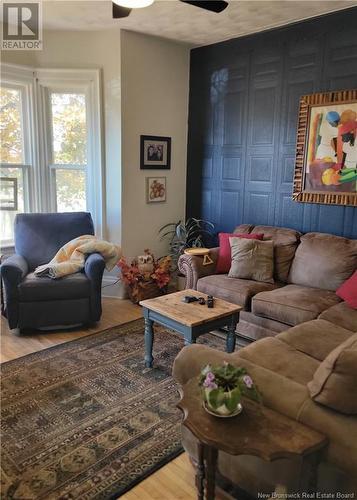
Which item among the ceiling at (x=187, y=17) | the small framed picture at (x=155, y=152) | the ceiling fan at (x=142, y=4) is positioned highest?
the ceiling at (x=187, y=17)

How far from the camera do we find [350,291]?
305cm

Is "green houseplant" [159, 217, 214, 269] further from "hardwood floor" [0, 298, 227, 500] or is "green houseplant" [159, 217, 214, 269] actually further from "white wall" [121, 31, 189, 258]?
"hardwood floor" [0, 298, 227, 500]

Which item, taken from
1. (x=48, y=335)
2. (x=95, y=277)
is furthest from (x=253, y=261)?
(x=48, y=335)

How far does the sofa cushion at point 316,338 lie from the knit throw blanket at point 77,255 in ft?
6.45

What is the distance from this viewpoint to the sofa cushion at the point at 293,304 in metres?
2.99

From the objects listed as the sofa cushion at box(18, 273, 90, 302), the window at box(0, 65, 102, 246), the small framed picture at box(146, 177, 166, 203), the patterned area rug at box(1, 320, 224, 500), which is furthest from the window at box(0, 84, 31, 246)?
the patterned area rug at box(1, 320, 224, 500)

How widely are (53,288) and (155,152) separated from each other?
1.98 metres

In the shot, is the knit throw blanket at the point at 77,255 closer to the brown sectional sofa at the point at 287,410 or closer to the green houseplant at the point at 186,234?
the green houseplant at the point at 186,234

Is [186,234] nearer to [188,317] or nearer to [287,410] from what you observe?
[188,317]

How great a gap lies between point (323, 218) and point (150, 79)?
2361mm

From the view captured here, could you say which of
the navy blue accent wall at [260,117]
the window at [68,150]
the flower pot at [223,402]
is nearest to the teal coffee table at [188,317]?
the flower pot at [223,402]

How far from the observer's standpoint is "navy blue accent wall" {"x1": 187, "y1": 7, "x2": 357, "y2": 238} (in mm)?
3633

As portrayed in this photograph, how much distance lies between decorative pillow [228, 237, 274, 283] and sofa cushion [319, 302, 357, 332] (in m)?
0.78

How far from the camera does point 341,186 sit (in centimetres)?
363
